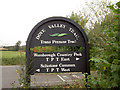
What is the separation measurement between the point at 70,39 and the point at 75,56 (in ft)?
1.78

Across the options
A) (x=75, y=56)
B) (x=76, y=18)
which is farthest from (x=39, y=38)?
(x=76, y=18)

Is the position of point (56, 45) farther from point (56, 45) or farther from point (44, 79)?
point (44, 79)

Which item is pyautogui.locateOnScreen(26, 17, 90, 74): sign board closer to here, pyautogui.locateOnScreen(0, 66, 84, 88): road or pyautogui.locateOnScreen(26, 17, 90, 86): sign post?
pyautogui.locateOnScreen(26, 17, 90, 86): sign post

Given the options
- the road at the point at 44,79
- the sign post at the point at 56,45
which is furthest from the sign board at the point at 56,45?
the road at the point at 44,79

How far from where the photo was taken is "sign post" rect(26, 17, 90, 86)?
422 cm

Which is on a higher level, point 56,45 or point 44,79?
point 56,45

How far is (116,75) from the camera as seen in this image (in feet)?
7.62

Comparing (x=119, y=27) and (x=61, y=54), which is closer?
(x=119, y=27)

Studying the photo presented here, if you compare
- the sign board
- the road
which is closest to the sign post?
the sign board

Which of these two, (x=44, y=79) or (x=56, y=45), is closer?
(x=56, y=45)

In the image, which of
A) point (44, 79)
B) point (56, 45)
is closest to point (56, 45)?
point (56, 45)

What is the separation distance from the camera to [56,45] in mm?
4316

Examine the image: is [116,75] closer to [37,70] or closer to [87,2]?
[37,70]

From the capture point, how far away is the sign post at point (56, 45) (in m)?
4.22
